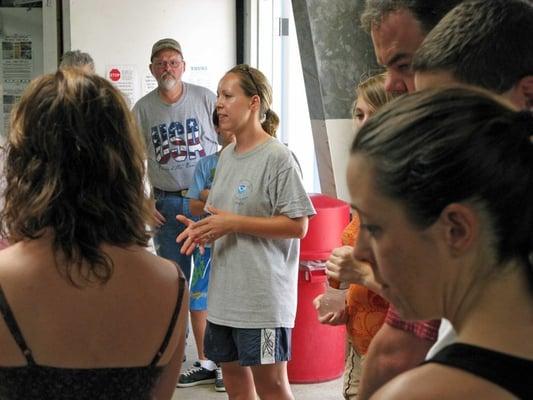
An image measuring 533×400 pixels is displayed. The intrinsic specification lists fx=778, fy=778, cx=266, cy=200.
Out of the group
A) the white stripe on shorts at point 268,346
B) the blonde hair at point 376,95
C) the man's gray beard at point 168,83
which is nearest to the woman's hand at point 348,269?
the blonde hair at point 376,95

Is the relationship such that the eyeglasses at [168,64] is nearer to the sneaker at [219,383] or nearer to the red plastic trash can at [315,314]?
the red plastic trash can at [315,314]

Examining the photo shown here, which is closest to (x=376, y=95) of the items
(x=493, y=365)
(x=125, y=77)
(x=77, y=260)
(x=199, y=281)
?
(x=77, y=260)

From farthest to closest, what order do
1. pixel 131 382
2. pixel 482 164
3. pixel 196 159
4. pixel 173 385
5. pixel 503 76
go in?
pixel 196 159 < pixel 173 385 < pixel 131 382 < pixel 503 76 < pixel 482 164

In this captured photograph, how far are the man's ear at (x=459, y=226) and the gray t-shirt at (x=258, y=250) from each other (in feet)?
6.26

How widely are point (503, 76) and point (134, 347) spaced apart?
2.68ft

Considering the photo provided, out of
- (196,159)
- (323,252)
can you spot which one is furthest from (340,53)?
(196,159)

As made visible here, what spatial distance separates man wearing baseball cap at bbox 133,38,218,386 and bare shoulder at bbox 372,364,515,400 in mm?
3477

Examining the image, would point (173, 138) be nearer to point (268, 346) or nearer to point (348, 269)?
point (268, 346)

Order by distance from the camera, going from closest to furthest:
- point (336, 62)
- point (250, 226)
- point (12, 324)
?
1. point (12, 324)
2. point (250, 226)
3. point (336, 62)

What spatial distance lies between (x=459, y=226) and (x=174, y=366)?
3.02ft

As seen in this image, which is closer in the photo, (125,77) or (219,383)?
(219,383)

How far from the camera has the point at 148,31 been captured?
214 inches

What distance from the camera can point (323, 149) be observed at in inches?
149

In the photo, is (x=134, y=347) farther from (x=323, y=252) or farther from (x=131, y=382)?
(x=323, y=252)
